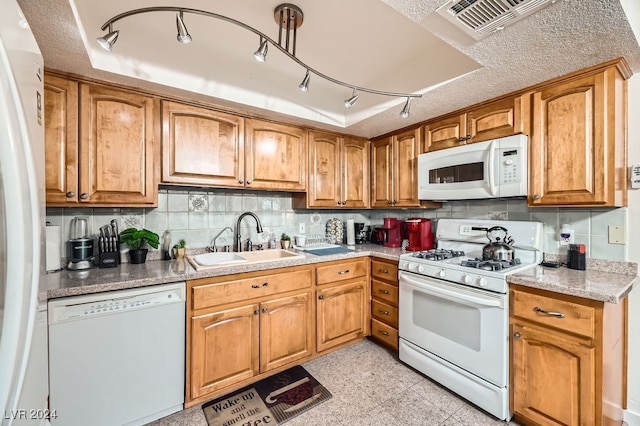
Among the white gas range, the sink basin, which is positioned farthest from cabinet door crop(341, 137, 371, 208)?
the white gas range

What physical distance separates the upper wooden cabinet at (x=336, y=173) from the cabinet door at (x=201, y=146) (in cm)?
74

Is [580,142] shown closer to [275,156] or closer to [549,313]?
[549,313]

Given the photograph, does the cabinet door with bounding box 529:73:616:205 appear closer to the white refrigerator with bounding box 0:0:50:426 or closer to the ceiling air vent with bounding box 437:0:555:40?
the ceiling air vent with bounding box 437:0:555:40

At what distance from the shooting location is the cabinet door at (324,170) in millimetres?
2781

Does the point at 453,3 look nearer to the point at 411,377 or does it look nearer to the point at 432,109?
the point at 432,109

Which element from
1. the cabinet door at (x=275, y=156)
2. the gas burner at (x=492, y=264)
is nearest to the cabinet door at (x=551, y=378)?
the gas burner at (x=492, y=264)

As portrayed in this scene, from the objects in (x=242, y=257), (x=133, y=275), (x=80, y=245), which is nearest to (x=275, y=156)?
(x=242, y=257)

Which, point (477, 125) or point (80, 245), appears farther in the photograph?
point (477, 125)

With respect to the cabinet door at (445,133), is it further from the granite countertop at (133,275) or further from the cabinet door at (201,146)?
the cabinet door at (201,146)

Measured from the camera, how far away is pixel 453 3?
3.86ft

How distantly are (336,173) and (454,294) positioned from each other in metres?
1.63

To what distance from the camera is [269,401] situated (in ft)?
6.15

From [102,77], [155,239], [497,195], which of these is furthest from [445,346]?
[102,77]

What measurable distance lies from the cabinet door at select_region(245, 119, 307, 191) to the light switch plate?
2.27 metres
